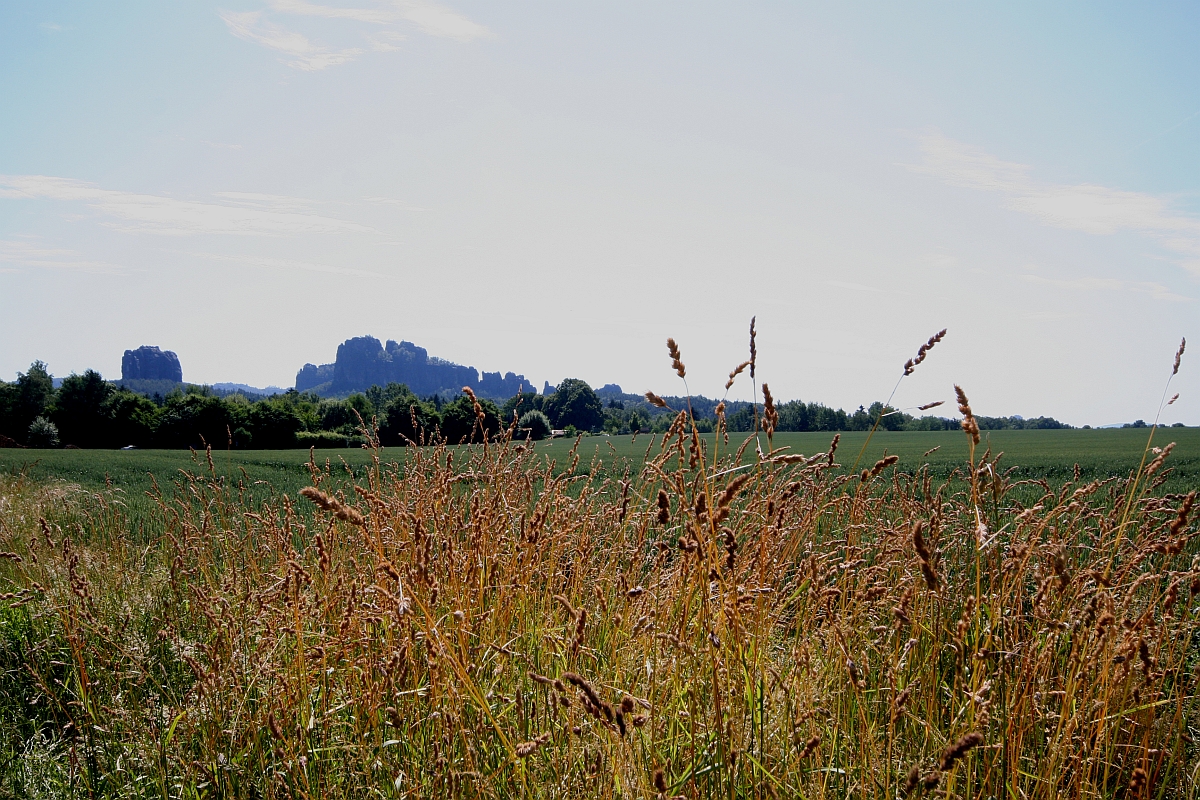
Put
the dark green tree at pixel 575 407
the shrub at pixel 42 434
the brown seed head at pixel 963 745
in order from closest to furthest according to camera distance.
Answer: the brown seed head at pixel 963 745
the shrub at pixel 42 434
the dark green tree at pixel 575 407

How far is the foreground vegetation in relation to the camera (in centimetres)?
206

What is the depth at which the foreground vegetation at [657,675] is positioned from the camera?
2.06m

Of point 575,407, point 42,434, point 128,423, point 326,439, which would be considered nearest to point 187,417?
point 128,423

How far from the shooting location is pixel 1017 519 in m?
2.11

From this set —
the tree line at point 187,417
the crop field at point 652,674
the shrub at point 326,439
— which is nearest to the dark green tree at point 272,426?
the tree line at point 187,417

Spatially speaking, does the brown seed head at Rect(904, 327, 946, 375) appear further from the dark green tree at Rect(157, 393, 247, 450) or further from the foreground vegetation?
the dark green tree at Rect(157, 393, 247, 450)

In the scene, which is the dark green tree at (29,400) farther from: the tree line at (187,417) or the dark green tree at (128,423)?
the dark green tree at (128,423)

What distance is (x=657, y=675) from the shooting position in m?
2.60

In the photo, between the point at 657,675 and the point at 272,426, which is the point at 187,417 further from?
the point at 657,675

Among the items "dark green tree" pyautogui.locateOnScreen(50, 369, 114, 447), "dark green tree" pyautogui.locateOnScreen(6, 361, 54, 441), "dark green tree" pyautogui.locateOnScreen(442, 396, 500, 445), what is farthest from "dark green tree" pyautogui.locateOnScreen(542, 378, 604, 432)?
"dark green tree" pyautogui.locateOnScreen(6, 361, 54, 441)

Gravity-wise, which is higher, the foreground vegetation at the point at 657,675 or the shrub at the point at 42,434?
the foreground vegetation at the point at 657,675

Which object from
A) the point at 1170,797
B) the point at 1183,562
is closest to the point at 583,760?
the point at 1170,797

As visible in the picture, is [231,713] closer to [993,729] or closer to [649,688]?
[649,688]

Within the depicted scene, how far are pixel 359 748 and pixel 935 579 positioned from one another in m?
2.22
